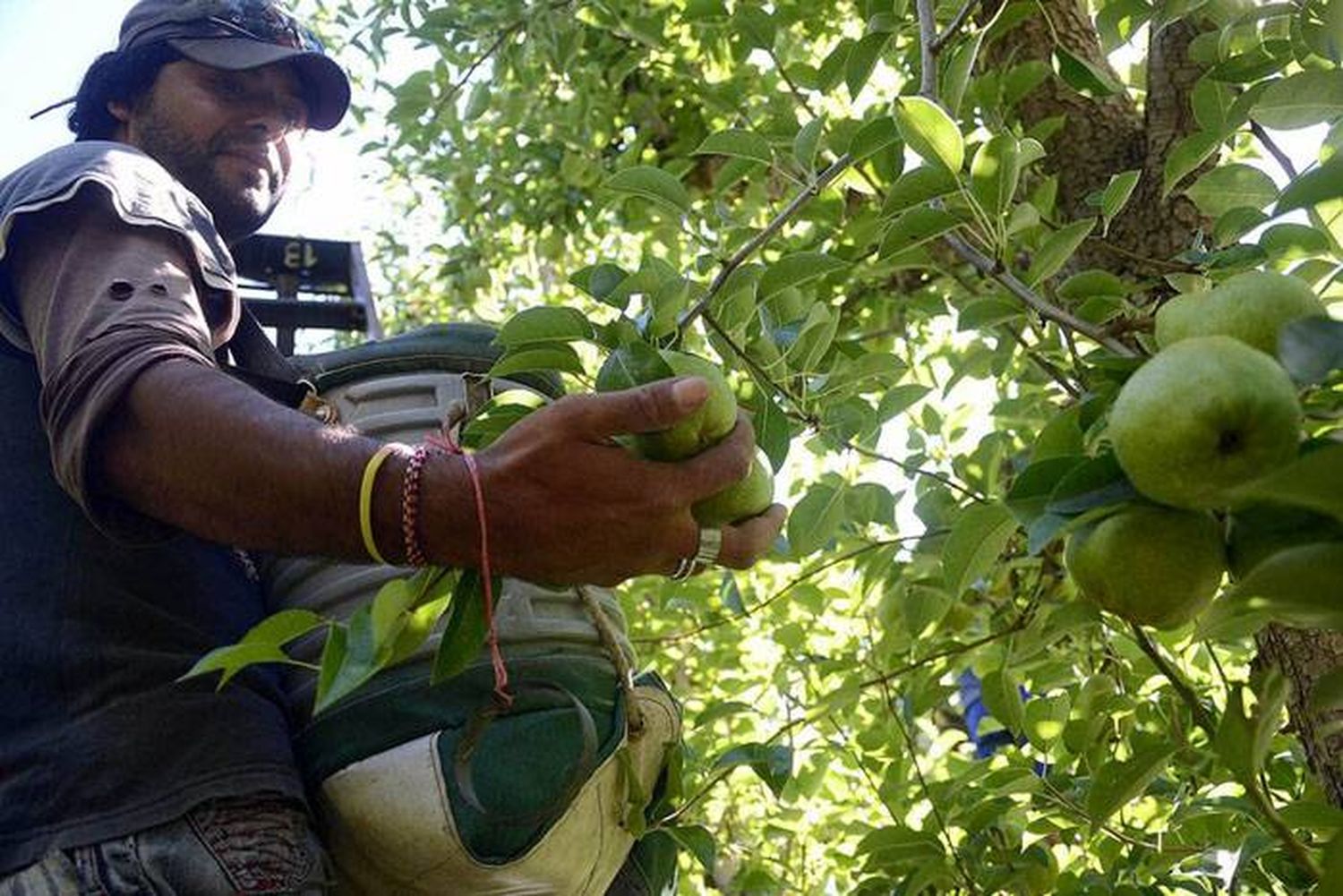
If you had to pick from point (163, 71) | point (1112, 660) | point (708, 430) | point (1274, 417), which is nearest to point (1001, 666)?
point (1112, 660)

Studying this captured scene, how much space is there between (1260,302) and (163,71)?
1445mm

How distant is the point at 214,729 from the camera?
1.26m

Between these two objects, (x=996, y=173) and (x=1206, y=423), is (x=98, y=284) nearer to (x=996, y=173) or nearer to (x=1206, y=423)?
(x=996, y=173)

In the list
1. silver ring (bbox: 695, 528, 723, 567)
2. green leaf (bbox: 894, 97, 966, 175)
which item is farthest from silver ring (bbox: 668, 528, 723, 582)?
green leaf (bbox: 894, 97, 966, 175)

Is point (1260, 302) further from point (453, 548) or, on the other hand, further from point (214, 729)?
point (214, 729)

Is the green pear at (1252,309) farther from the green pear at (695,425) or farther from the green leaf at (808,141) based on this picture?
the green leaf at (808,141)

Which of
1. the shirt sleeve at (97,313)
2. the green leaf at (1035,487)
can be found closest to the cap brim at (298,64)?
the shirt sleeve at (97,313)

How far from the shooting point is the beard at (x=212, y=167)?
71.7 inches

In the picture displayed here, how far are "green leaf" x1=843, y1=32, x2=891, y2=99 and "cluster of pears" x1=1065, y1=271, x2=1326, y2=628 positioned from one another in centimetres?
65

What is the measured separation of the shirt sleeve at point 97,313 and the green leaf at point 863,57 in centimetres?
62

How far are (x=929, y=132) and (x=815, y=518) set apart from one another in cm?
65

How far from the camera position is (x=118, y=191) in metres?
1.32

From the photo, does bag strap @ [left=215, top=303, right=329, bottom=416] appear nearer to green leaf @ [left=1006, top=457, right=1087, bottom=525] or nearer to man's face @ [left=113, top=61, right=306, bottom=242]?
man's face @ [left=113, top=61, right=306, bottom=242]

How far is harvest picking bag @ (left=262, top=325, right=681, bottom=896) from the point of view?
126 cm
